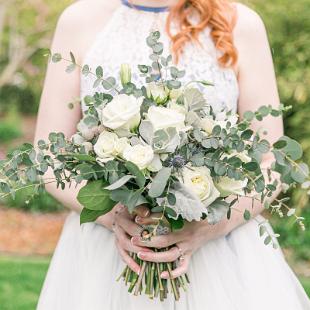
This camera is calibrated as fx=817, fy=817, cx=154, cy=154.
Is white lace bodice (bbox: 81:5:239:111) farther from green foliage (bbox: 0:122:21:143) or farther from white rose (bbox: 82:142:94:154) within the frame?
green foliage (bbox: 0:122:21:143)

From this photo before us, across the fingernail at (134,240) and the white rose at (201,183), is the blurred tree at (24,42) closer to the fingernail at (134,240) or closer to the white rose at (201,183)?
the fingernail at (134,240)

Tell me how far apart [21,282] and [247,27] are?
3741mm

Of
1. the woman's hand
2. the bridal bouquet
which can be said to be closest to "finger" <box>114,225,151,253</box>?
the woman's hand

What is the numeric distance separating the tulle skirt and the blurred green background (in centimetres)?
289

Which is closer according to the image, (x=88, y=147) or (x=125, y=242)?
A: (x=88, y=147)

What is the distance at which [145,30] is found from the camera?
295cm

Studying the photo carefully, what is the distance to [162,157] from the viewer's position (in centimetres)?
222

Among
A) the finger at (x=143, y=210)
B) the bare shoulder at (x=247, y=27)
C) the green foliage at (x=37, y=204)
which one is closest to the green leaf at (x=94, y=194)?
the finger at (x=143, y=210)

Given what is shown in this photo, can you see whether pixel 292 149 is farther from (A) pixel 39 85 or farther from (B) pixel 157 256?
(A) pixel 39 85

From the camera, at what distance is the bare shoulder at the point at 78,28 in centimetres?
288

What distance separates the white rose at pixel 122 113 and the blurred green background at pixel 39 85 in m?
3.65

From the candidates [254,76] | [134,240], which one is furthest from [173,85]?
[254,76]

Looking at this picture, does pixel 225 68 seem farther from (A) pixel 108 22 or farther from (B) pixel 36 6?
(B) pixel 36 6

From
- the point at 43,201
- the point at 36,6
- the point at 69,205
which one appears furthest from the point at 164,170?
the point at 36,6
